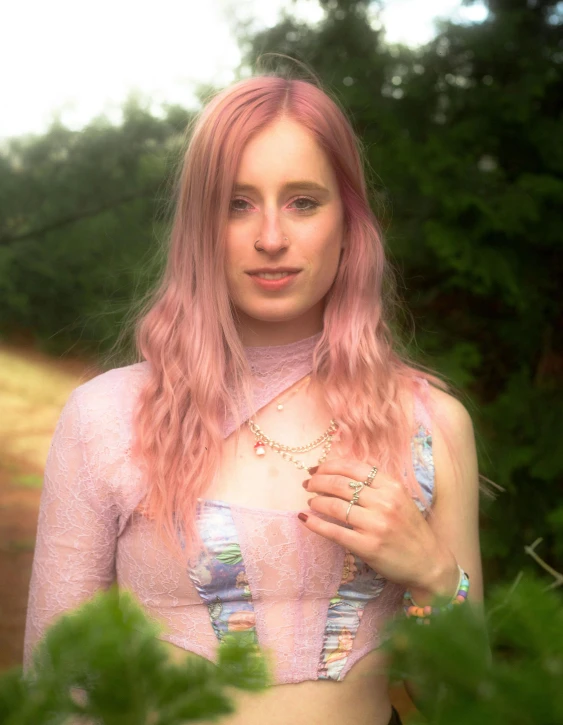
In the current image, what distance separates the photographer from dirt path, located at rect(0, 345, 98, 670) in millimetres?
3045

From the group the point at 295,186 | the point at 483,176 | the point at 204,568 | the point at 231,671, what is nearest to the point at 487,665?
the point at 231,671

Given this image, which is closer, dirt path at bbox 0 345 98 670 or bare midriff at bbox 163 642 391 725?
bare midriff at bbox 163 642 391 725

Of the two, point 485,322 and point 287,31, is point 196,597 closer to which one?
point 485,322

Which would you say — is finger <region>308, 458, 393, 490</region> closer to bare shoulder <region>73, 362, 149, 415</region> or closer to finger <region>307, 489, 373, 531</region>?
finger <region>307, 489, 373, 531</region>

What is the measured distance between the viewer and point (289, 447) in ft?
4.64

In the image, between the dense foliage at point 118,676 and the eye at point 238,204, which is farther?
the eye at point 238,204

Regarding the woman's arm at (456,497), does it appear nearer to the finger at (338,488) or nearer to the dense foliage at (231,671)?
the finger at (338,488)

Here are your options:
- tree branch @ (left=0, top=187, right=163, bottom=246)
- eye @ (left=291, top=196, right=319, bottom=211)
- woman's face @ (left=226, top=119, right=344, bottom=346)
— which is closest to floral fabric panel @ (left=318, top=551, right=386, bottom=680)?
woman's face @ (left=226, top=119, right=344, bottom=346)

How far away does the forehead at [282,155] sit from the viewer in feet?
4.44

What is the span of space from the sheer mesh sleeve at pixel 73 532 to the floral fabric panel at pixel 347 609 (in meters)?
0.37

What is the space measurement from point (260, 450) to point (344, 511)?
246 mm

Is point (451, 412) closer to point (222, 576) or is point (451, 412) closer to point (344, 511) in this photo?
point (344, 511)

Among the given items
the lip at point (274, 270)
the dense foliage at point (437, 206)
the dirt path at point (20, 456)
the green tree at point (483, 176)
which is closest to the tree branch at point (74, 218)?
the dense foliage at point (437, 206)

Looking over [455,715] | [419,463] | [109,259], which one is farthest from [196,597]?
[109,259]
